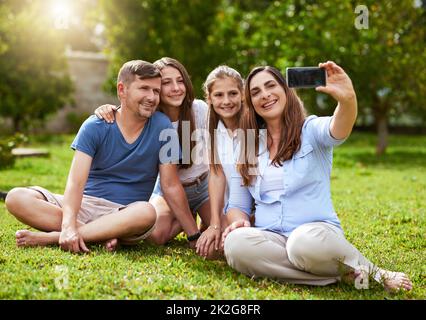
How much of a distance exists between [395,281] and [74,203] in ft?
6.54

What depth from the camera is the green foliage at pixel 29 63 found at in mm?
14328

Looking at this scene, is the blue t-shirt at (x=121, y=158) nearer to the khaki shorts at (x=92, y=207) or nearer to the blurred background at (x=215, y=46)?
the khaki shorts at (x=92, y=207)

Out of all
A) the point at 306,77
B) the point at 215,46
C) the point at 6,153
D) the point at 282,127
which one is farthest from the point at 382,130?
the point at 306,77

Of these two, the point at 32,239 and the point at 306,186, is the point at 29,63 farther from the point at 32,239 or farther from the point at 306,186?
the point at 306,186

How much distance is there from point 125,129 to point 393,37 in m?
9.41

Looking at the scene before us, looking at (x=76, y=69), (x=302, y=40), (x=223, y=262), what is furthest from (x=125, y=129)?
(x=76, y=69)

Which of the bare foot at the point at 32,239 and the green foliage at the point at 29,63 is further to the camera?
the green foliage at the point at 29,63

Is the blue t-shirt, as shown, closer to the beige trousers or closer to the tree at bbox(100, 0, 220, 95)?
the beige trousers

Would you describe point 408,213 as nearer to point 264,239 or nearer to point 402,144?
point 264,239

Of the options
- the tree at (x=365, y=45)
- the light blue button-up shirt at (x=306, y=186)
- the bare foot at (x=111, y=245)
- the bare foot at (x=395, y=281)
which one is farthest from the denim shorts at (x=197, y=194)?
the tree at (x=365, y=45)

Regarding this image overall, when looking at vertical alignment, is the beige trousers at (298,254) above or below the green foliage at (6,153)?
below

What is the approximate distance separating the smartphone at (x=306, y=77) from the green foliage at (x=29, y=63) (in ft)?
40.0

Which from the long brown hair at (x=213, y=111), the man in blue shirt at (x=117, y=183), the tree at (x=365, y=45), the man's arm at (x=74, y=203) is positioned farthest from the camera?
the tree at (x=365, y=45)
